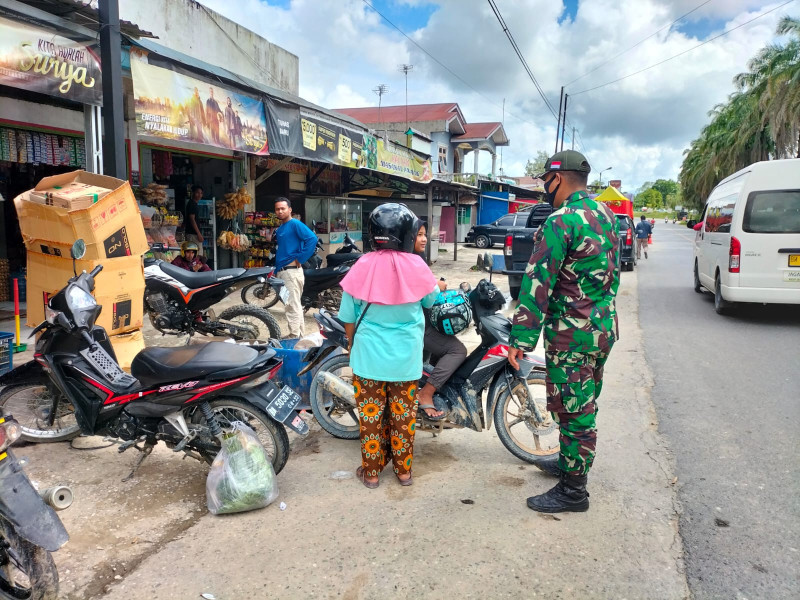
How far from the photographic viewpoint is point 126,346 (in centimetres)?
Answer: 502

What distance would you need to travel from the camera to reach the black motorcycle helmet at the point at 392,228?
3307 millimetres

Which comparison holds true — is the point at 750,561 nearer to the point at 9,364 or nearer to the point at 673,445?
the point at 673,445

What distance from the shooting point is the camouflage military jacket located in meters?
3.04

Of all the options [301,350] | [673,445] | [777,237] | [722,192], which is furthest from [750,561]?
[722,192]

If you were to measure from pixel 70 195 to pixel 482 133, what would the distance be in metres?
31.7

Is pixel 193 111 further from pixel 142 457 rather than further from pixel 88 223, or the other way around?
pixel 142 457

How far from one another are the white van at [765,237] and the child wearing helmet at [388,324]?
6702mm

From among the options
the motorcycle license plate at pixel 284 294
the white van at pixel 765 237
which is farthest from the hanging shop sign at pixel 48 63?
the white van at pixel 765 237

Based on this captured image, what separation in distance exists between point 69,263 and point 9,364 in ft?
3.05

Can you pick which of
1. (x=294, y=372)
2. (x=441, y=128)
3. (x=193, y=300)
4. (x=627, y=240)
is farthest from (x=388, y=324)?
(x=441, y=128)

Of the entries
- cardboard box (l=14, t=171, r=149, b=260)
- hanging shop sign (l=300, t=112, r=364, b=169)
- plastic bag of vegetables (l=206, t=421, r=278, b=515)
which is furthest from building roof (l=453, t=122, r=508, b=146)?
plastic bag of vegetables (l=206, t=421, r=278, b=515)

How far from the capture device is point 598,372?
3250mm

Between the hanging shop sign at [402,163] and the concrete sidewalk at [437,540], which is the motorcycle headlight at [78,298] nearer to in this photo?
the concrete sidewalk at [437,540]

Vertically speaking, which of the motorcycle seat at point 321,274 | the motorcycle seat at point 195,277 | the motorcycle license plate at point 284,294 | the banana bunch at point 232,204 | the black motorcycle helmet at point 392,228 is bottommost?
the motorcycle license plate at point 284,294
